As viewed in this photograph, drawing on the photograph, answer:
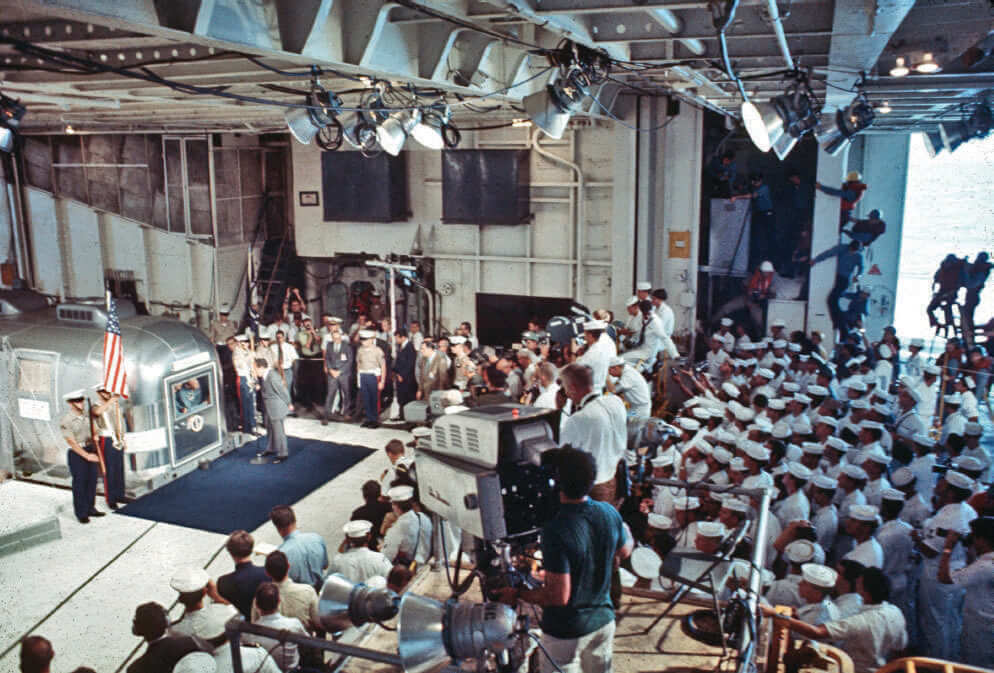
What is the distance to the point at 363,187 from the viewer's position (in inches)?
605

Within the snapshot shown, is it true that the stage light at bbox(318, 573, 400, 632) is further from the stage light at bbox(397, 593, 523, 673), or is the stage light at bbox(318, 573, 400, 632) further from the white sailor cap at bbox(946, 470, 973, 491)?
the white sailor cap at bbox(946, 470, 973, 491)

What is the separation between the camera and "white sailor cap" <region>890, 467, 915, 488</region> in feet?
24.2

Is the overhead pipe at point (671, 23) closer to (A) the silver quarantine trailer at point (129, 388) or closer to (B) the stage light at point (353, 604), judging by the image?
(B) the stage light at point (353, 604)

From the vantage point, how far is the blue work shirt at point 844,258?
13750 millimetres

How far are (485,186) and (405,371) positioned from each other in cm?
394

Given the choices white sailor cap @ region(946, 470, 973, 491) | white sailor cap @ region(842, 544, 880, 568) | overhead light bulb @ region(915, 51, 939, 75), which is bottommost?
white sailor cap @ region(842, 544, 880, 568)

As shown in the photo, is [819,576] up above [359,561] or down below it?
above

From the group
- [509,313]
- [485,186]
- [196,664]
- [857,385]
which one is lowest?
[196,664]

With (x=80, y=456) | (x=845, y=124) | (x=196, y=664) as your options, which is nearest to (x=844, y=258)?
(x=845, y=124)

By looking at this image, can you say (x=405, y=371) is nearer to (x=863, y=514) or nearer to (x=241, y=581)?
(x=241, y=581)

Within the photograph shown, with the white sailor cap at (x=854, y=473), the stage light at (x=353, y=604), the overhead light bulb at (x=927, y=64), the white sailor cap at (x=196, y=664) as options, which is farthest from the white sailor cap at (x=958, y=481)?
the white sailor cap at (x=196, y=664)

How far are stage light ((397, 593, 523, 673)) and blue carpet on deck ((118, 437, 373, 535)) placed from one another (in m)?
7.20

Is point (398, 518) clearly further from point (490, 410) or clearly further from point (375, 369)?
point (375, 369)

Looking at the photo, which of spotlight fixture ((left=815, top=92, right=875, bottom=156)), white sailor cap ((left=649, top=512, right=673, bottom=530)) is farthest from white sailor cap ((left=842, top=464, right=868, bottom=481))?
spotlight fixture ((left=815, top=92, right=875, bottom=156))
